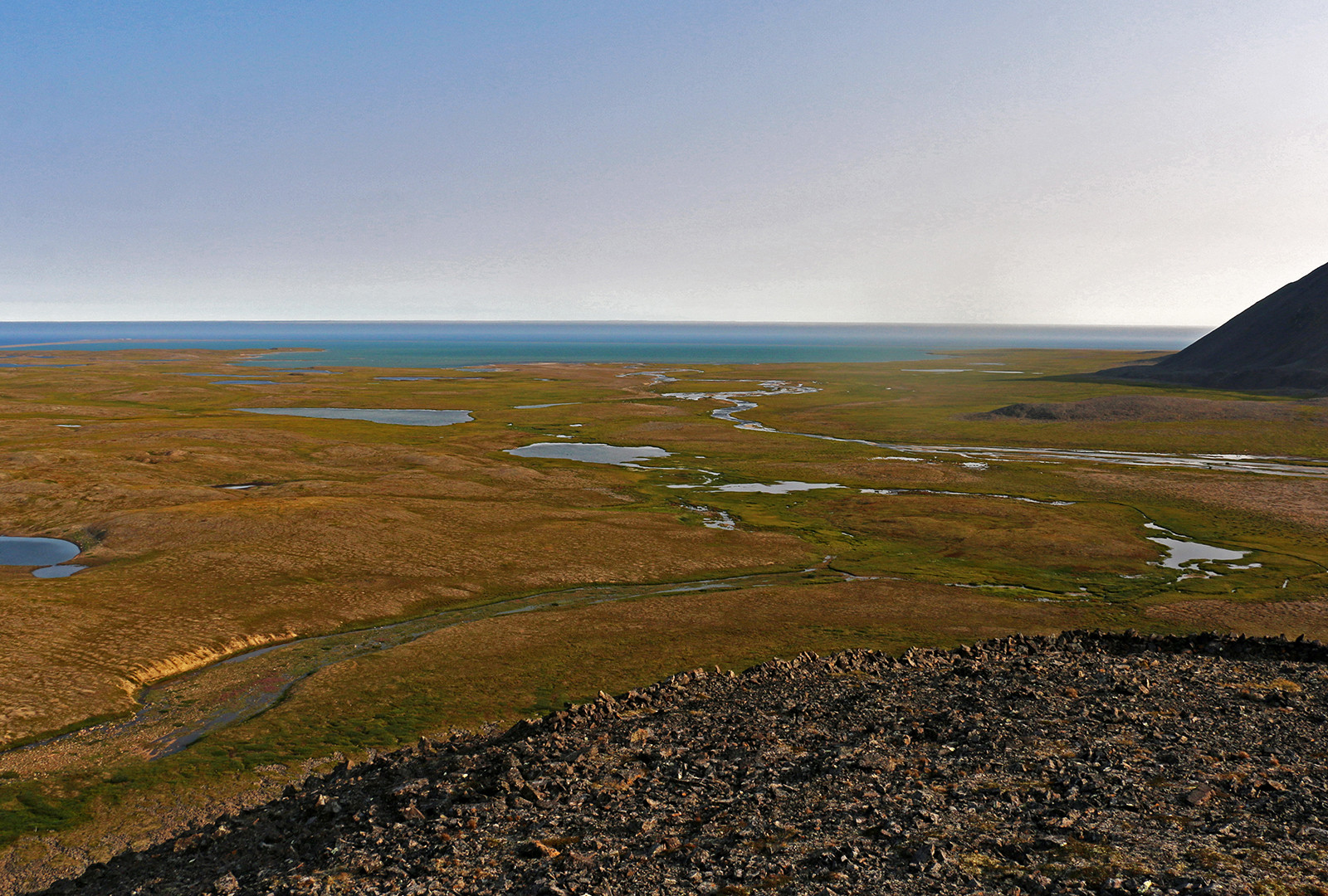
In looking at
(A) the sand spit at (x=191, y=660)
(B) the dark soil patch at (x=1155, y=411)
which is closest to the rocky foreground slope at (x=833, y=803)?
(A) the sand spit at (x=191, y=660)

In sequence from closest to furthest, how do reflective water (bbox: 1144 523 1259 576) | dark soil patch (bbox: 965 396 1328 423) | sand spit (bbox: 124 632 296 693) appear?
sand spit (bbox: 124 632 296 693), reflective water (bbox: 1144 523 1259 576), dark soil patch (bbox: 965 396 1328 423)

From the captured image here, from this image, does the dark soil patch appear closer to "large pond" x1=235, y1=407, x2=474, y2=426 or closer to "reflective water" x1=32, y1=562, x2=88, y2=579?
"large pond" x1=235, y1=407, x2=474, y2=426

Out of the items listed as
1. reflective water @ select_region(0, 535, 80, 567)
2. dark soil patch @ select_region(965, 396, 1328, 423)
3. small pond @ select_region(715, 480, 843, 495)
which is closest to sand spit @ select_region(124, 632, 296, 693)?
reflective water @ select_region(0, 535, 80, 567)

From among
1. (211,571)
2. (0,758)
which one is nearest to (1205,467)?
(211,571)

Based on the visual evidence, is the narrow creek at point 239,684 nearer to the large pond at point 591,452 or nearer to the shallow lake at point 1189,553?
the shallow lake at point 1189,553

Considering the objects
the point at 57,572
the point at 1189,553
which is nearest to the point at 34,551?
the point at 57,572

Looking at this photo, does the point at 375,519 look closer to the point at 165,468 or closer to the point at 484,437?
the point at 165,468
